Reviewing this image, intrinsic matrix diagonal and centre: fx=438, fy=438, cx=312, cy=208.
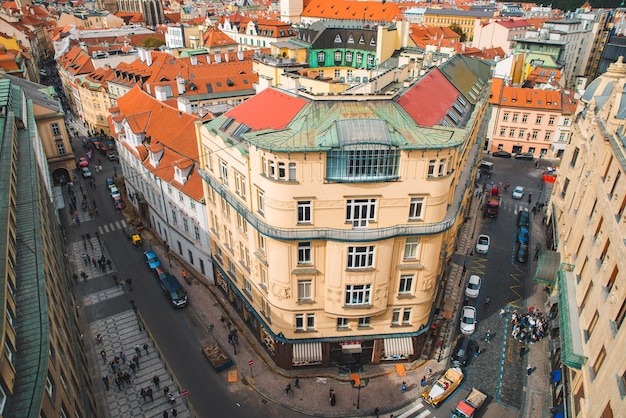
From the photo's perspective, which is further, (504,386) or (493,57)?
(493,57)

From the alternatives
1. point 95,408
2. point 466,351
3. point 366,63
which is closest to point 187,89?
point 366,63

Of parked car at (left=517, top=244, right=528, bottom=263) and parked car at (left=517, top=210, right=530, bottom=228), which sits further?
parked car at (left=517, top=210, right=530, bottom=228)

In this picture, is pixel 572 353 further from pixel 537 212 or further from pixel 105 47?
pixel 105 47

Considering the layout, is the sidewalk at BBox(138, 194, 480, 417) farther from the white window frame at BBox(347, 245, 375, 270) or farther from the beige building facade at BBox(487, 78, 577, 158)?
the beige building facade at BBox(487, 78, 577, 158)

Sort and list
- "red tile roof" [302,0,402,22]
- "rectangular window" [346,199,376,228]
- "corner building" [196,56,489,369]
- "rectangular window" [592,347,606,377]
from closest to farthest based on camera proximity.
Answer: "rectangular window" [592,347,606,377] < "corner building" [196,56,489,369] < "rectangular window" [346,199,376,228] < "red tile roof" [302,0,402,22]

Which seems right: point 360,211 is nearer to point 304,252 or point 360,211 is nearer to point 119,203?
→ point 304,252

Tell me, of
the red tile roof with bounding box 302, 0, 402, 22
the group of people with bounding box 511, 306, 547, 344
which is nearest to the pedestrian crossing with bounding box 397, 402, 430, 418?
the group of people with bounding box 511, 306, 547, 344

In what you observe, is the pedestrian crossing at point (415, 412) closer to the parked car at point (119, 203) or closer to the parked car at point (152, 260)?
the parked car at point (152, 260)
